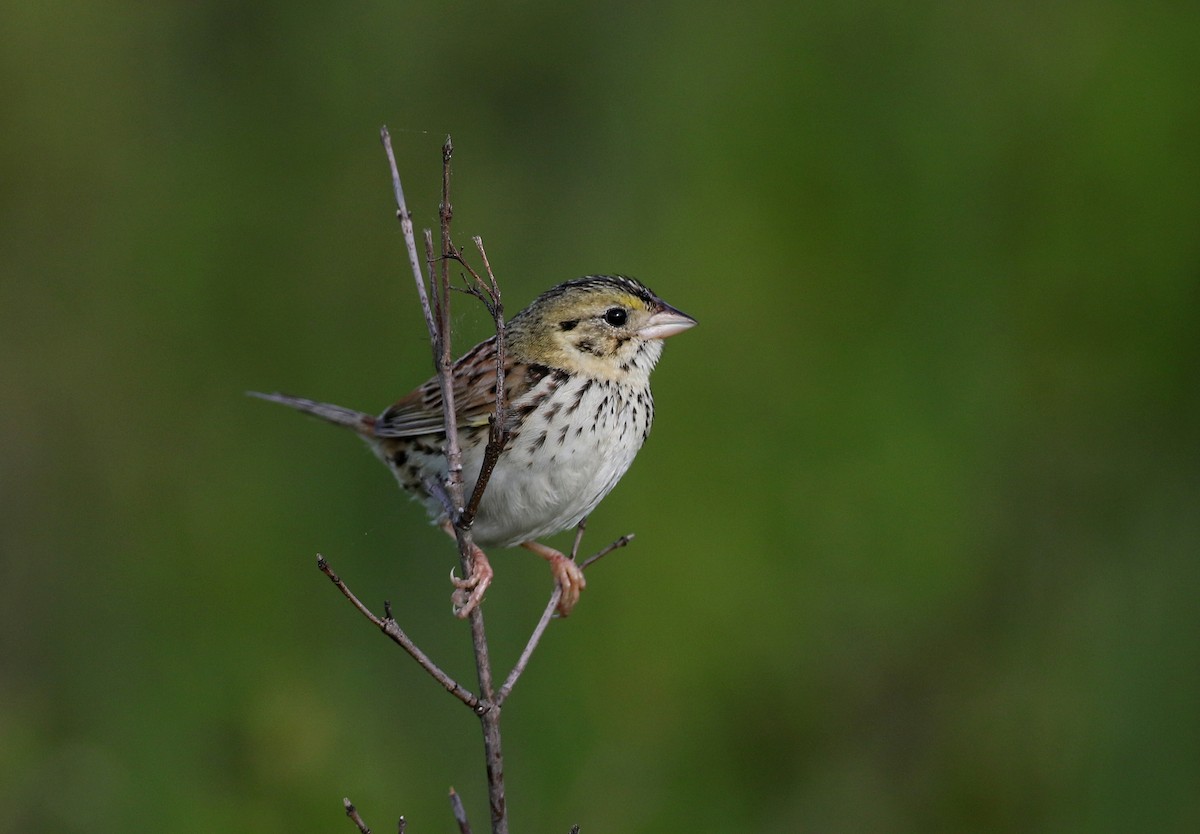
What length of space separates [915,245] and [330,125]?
10.6 feet

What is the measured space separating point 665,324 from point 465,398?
2.08 ft

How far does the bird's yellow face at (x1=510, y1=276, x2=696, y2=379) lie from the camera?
3.76 m

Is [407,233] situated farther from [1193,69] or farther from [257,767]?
[1193,69]

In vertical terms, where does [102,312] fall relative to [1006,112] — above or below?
below

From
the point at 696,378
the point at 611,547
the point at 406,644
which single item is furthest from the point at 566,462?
the point at 696,378

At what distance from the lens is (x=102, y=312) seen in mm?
7152

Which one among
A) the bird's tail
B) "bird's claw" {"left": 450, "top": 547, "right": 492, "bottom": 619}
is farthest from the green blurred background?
"bird's claw" {"left": 450, "top": 547, "right": 492, "bottom": 619}

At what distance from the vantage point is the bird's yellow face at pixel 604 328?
376 centimetres

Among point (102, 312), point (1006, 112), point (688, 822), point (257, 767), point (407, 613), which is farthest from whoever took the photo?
point (1006, 112)

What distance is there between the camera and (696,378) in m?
7.17

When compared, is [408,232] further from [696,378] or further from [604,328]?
[696,378]

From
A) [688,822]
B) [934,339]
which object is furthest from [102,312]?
[934,339]

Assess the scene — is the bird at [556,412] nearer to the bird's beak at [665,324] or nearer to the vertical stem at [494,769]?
Result: the bird's beak at [665,324]

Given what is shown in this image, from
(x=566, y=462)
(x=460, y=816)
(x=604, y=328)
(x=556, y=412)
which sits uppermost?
(x=604, y=328)
